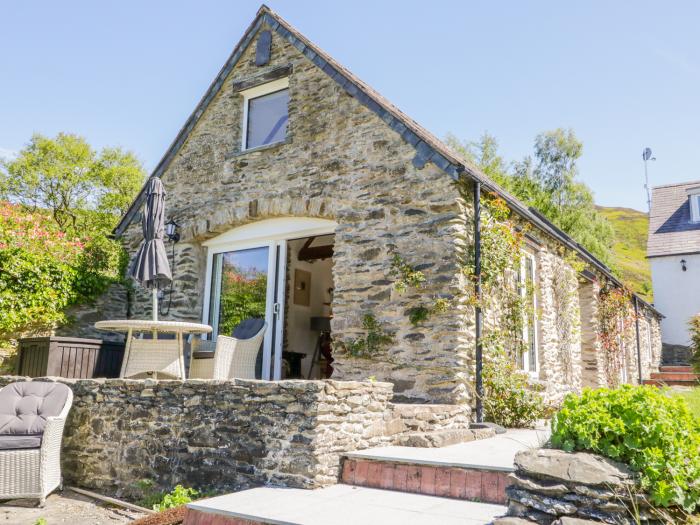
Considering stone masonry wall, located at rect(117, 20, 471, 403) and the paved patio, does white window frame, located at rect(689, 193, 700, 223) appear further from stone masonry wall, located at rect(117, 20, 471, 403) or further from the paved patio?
the paved patio

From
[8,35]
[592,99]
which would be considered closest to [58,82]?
[8,35]

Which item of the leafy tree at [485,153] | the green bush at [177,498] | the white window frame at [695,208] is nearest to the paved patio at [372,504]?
the green bush at [177,498]

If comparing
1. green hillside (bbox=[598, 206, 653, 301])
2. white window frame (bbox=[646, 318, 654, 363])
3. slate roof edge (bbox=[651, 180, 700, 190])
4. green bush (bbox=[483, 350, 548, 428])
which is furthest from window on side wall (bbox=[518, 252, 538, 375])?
green hillside (bbox=[598, 206, 653, 301])

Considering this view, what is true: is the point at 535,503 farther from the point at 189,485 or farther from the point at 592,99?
the point at 592,99

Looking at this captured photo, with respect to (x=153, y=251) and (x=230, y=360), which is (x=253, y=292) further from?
(x=230, y=360)

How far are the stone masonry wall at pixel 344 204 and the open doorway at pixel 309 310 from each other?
7.17ft

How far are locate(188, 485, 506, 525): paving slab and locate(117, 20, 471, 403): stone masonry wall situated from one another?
256 cm

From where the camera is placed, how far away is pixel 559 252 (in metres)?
10.6

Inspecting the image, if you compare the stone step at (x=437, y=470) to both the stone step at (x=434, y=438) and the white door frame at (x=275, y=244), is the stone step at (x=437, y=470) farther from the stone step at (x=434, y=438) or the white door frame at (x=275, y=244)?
the white door frame at (x=275, y=244)

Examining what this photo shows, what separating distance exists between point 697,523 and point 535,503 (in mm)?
786

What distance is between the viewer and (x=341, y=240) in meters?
7.92

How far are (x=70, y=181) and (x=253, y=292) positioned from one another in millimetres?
17766

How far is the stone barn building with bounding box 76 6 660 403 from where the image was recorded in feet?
23.1

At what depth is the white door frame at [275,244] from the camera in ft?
27.9
